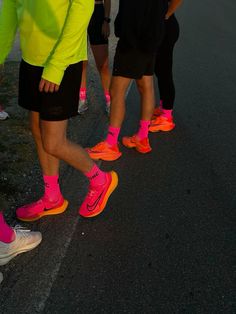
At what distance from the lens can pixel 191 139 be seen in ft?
14.0

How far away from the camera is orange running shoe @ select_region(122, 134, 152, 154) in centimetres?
397

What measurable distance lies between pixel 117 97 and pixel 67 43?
1393 mm

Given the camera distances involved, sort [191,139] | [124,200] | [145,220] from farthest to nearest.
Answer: [191,139] < [124,200] < [145,220]

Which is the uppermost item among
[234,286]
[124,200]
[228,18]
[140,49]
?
[140,49]

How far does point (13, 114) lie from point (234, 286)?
112 inches

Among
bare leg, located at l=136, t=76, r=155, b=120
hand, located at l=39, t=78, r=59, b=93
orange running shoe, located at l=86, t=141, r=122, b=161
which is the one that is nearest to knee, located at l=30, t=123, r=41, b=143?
hand, located at l=39, t=78, r=59, b=93

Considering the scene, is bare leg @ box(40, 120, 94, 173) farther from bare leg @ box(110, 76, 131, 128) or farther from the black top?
the black top

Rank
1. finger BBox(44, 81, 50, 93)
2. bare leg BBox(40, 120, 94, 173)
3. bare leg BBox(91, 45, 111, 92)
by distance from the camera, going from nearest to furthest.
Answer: finger BBox(44, 81, 50, 93), bare leg BBox(40, 120, 94, 173), bare leg BBox(91, 45, 111, 92)

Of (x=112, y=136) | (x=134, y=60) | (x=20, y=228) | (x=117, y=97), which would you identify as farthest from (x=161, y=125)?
(x=20, y=228)

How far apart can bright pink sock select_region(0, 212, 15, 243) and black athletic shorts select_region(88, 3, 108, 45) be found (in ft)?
7.58

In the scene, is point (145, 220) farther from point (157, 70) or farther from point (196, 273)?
point (157, 70)

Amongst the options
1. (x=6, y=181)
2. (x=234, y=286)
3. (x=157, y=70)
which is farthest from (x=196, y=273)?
(x=157, y=70)

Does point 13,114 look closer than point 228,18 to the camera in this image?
Yes

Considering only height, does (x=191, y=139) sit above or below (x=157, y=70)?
below
